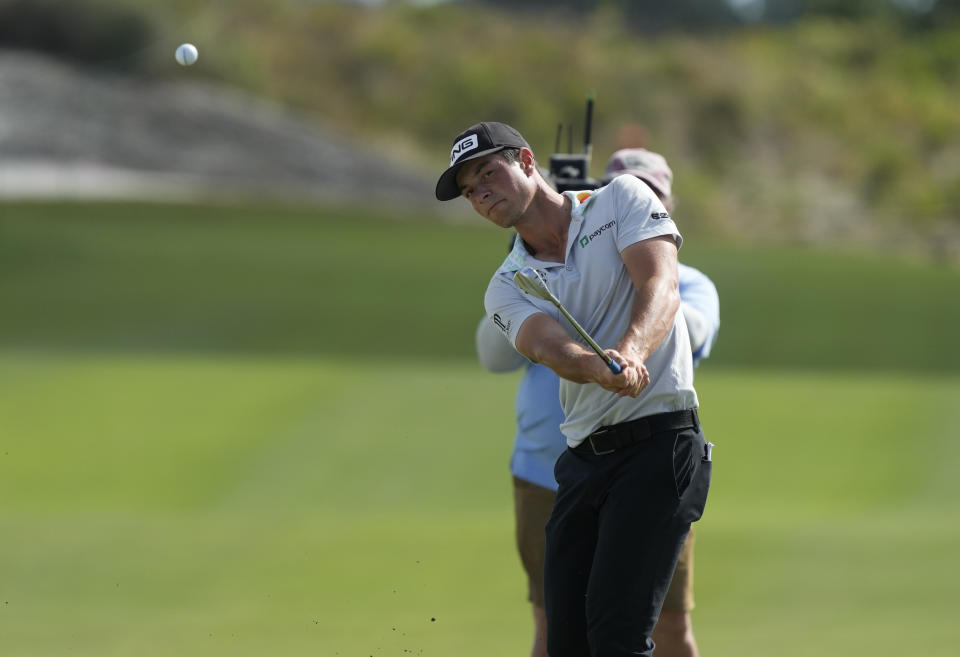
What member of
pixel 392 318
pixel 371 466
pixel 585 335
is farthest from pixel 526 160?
pixel 392 318

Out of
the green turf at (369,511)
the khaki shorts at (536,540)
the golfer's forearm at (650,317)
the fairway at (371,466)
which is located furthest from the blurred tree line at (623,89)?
the golfer's forearm at (650,317)

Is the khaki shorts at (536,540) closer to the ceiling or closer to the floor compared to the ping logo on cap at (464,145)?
closer to the floor

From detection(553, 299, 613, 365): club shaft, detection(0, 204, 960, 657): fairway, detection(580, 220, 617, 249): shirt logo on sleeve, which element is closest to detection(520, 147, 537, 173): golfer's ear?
detection(580, 220, 617, 249): shirt logo on sleeve

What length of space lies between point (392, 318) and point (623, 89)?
65.0 ft

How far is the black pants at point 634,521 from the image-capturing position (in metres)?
3.46

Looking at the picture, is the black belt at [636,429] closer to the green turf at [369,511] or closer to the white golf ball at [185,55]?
the white golf ball at [185,55]

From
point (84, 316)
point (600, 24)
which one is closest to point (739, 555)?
point (84, 316)

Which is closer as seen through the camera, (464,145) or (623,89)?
(464,145)

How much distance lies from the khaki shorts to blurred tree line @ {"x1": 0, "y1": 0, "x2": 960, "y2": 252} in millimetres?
26509

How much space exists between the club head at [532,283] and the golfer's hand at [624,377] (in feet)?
0.79

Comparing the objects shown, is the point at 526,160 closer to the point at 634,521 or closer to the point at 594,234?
the point at 594,234

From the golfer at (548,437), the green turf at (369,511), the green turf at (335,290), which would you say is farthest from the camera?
the green turf at (335,290)

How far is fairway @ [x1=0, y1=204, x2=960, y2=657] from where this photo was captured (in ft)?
20.3

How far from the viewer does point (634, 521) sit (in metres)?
3.47
